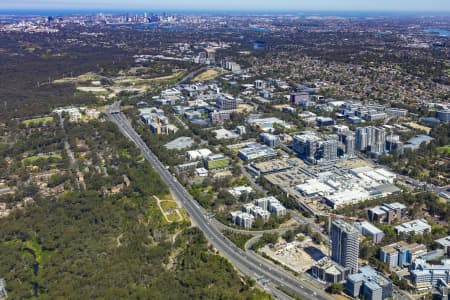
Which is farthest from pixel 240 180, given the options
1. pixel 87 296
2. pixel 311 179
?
pixel 87 296

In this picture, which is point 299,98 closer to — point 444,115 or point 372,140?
point 444,115

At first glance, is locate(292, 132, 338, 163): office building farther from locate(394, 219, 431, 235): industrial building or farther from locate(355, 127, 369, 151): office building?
locate(394, 219, 431, 235): industrial building

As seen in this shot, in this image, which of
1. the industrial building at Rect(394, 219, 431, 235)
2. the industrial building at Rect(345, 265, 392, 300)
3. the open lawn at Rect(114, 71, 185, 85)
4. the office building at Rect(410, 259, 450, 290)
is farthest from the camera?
the open lawn at Rect(114, 71, 185, 85)

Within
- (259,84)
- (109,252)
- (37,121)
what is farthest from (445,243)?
(259,84)

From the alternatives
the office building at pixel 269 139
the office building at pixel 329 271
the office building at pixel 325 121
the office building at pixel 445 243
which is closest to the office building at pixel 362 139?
the office building at pixel 269 139

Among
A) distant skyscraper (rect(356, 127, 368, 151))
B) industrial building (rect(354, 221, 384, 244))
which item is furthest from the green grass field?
industrial building (rect(354, 221, 384, 244))

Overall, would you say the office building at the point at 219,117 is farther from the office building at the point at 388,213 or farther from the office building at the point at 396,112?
the office building at the point at 388,213

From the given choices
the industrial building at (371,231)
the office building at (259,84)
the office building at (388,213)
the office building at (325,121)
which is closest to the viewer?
→ the industrial building at (371,231)
